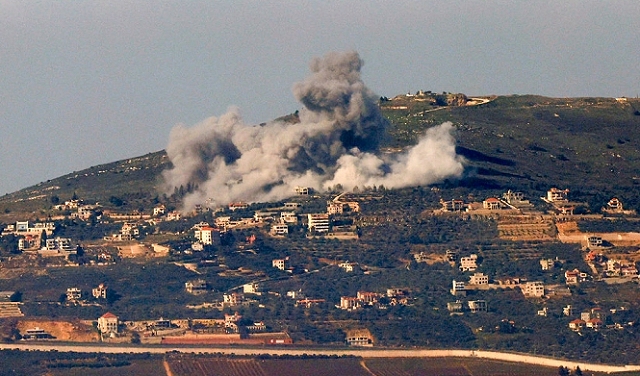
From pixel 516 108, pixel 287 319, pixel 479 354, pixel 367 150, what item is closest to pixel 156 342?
pixel 287 319

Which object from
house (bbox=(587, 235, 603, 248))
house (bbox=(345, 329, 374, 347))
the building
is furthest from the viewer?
the building

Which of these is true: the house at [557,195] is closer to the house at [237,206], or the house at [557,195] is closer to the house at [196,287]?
the house at [237,206]

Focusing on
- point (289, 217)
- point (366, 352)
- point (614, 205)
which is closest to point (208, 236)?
point (289, 217)

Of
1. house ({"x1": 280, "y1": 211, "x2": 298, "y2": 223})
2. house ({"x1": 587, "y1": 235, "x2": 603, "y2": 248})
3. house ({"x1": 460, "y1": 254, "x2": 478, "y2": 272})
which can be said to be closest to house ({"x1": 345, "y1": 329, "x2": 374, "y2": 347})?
house ({"x1": 460, "y1": 254, "x2": 478, "y2": 272})

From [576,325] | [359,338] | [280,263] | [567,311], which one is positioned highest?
[280,263]

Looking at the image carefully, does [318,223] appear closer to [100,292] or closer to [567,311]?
[100,292]

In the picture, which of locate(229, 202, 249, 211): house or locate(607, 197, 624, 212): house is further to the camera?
locate(229, 202, 249, 211): house

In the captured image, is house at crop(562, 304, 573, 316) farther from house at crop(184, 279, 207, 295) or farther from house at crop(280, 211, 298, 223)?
house at crop(280, 211, 298, 223)
